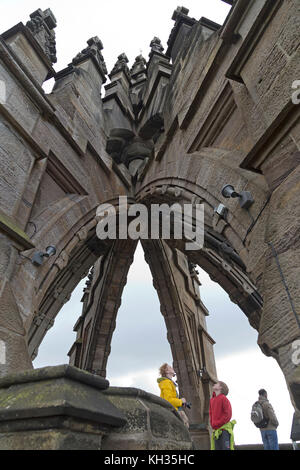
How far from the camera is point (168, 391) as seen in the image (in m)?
3.81

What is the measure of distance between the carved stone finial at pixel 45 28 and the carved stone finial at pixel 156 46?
3.72 m

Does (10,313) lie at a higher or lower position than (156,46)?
lower

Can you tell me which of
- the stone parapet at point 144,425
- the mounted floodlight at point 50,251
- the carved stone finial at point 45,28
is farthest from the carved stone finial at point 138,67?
the stone parapet at point 144,425

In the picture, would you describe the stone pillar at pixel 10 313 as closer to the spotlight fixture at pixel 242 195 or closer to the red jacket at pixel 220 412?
the red jacket at pixel 220 412

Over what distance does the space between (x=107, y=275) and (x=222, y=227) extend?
6.79 m

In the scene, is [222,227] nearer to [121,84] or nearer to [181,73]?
[181,73]

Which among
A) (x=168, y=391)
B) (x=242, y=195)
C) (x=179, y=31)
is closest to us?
(x=242, y=195)

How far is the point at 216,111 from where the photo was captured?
466 centimetres

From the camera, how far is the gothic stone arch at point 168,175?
8.72 feet

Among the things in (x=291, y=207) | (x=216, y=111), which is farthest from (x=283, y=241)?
(x=216, y=111)

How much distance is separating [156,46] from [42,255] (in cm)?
973

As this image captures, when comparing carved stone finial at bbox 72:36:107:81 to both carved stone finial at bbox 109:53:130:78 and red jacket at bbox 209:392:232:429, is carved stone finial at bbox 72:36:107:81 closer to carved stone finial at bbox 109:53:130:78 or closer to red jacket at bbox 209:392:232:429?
carved stone finial at bbox 109:53:130:78

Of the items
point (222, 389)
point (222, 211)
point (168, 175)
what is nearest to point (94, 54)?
point (168, 175)

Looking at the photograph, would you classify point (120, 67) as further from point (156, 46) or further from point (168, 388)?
point (168, 388)
